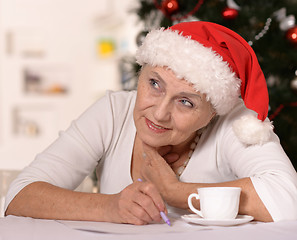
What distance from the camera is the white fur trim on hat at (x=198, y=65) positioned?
4.17ft

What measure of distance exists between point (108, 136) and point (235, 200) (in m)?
0.59

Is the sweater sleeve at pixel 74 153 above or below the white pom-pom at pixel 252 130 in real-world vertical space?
below

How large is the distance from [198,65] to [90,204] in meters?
0.47

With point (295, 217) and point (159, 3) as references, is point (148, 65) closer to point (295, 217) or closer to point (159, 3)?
point (295, 217)

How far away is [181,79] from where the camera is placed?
1.29 metres

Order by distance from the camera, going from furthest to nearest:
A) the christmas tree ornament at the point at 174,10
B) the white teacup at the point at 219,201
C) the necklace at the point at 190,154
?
the christmas tree ornament at the point at 174,10 < the necklace at the point at 190,154 < the white teacup at the point at 219,201

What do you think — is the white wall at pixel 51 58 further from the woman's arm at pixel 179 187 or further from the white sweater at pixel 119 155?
the woman's arm at pixel 179 187

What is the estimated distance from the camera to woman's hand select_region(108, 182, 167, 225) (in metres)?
1.07

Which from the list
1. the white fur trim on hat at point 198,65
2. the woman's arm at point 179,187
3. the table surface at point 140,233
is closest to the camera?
the table surface at point 140,233

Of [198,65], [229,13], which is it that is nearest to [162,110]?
[198,65]

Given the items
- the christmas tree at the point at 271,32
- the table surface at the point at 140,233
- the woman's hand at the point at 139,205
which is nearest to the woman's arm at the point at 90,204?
the woman's hand at the point at 139,205

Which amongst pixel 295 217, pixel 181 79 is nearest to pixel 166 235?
pixel 295 217

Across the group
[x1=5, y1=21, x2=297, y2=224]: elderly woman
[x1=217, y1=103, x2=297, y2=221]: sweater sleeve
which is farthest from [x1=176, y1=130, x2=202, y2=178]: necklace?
[x1=217, y1=103, x2=297, y2=221]: sweater sleeve

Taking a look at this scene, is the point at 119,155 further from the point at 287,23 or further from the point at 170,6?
the point at 287,23
